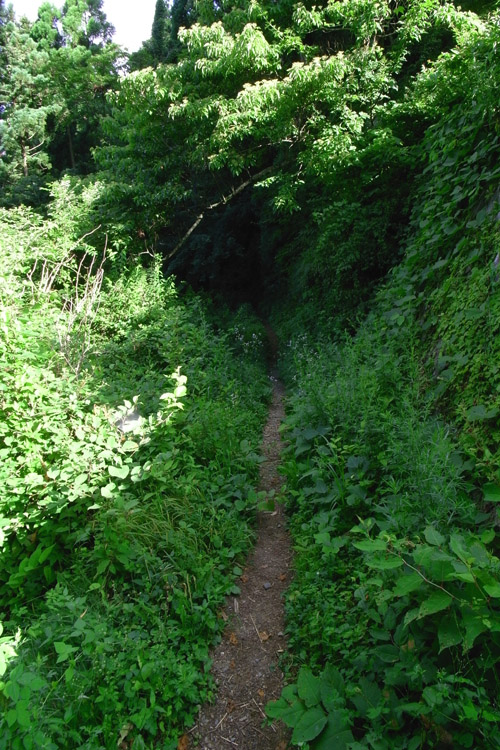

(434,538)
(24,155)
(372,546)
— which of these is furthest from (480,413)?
(24,155)

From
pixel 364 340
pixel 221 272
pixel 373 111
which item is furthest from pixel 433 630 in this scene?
pixel 221 272

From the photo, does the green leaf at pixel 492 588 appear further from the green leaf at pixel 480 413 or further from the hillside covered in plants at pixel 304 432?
the green leaf at pixel 480 413

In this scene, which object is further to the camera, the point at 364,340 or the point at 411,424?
the point at 364,340

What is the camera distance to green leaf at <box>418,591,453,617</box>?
1787 millimetres

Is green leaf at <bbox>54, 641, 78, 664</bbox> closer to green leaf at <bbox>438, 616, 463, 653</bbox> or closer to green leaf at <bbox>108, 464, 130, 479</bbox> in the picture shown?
green leaf at <bbox>108, 464, 130, 479</bbox>

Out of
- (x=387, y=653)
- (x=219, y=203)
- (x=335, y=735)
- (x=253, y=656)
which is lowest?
(x=253, y=656)

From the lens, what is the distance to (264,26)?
859 centimetres

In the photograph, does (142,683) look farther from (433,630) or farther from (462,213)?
(462,213)

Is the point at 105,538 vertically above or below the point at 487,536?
below

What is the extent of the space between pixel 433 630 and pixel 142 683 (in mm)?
1529

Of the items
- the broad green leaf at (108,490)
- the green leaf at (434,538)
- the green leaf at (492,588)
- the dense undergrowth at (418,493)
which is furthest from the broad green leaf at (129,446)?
the green leaf at (492,588)

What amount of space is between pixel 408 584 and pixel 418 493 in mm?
781

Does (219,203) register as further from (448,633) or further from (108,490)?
(448,633)

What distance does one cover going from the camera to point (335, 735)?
6.31ft
